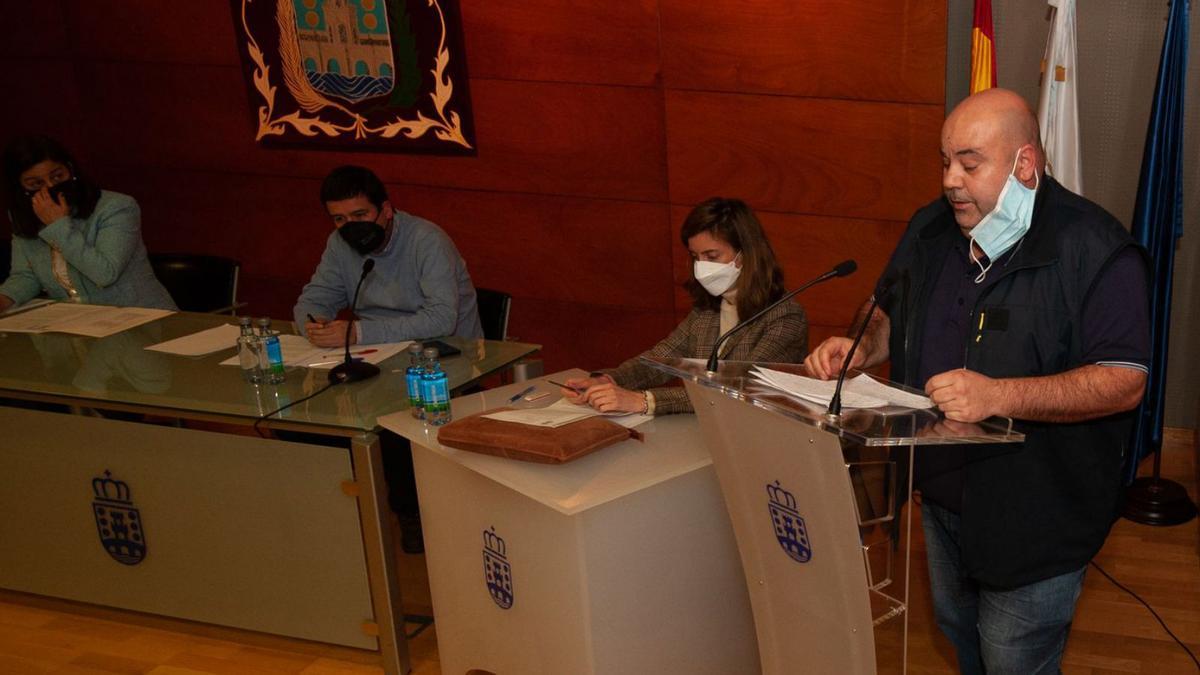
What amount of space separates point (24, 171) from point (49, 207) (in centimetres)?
16

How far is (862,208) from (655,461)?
78.9 inches

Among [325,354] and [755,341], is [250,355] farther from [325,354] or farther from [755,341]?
[755,341]

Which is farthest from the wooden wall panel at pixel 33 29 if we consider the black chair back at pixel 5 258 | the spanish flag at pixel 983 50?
the spanish flag at pixel 983 50

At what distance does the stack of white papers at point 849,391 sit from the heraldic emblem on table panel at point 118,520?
2.22 metres

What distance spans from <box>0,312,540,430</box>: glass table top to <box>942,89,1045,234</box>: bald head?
5.35 feet

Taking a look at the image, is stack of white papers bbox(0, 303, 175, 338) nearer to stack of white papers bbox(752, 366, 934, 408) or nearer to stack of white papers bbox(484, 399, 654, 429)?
stack of white papers bbox(484, 399, 654, 429)

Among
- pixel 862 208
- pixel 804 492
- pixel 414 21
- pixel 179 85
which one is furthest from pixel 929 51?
pixel 179 85

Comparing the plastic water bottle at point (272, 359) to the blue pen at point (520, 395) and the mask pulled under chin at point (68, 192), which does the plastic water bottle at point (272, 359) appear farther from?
the mask pulled under chin at point (68, 192)

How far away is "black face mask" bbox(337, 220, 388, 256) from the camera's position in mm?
3727

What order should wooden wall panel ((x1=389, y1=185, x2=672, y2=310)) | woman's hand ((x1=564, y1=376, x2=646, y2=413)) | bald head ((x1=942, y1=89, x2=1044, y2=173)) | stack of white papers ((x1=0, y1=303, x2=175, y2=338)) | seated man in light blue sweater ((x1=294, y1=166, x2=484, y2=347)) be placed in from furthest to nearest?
wooden wall panel ((x1=389, y1=185, x2=672, y2=310)) → stack of white papers ((x1=0, y1=303, x2=175, y2=338)) → seated man in light blue sweater ((x1=294, y1=166, x2=484, y2=347)) → woman's hand ((x1=564, y1=376, x2=646, y2=413)) → bald head ((x1=942, y1=89, x2=1044, y2=173))

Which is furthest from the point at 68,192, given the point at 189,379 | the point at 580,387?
the point at 580,387

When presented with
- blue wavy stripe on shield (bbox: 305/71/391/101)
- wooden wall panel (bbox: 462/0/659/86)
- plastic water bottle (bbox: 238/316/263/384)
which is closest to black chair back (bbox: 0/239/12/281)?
blue wavy stripe on shield (bbox: 305/71/391/101)

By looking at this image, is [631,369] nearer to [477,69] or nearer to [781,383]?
[781,383]

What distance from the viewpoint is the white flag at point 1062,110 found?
3.76 meters
